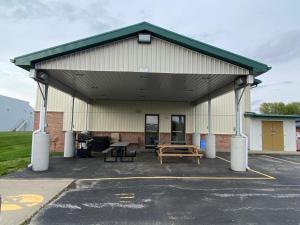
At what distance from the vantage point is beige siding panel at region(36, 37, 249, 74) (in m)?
9.70

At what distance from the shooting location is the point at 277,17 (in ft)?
48.5

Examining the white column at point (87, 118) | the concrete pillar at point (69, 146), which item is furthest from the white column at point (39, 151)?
the white column at point (87, 118)

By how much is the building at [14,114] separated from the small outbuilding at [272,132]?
40.2 metres

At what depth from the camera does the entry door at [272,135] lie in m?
20.1

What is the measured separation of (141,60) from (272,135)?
569 inches

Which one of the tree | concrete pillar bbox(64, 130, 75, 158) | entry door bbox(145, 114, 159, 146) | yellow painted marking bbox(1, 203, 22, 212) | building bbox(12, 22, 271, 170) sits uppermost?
the tree

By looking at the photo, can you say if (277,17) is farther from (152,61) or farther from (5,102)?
(5,102)

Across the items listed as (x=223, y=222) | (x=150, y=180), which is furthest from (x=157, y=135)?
(x=223, y=222)

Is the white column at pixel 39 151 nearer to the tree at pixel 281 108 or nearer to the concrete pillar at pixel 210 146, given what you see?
the concrete pillar at pixel 210 146

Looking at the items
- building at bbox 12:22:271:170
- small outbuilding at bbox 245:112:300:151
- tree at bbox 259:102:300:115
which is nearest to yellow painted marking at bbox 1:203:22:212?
building at bbox 12:22:271:170

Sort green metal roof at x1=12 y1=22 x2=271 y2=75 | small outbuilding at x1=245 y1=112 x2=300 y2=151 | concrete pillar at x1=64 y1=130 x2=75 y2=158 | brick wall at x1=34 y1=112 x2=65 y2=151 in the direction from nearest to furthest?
green metal roof at x1=12 y1=22 x2=271 y2=75 → concrete pillar at x1=64 y1=130 x2=75 y2=158 → brick wall at x1=34 y1=112 x2=65 y2=151 → small outbuilding at x1=245 y1=112 x2=300 y2=151

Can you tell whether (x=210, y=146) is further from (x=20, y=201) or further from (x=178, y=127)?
(x=20, y=201)

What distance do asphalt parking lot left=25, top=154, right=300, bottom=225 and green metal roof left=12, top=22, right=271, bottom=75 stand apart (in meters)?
4.12

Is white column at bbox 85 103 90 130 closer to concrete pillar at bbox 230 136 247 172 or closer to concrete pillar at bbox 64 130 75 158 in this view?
concrete pillar at bbox 64 130 75 158
